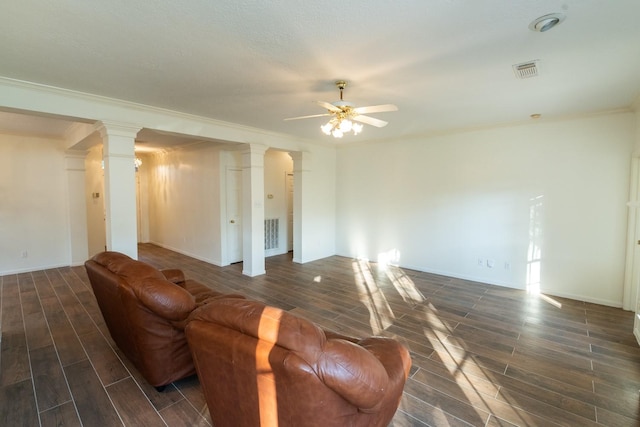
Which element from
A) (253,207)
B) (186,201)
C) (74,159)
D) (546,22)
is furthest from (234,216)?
(546,22)

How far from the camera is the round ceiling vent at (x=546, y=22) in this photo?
5.92 ft

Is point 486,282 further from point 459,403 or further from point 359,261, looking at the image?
point 459,403

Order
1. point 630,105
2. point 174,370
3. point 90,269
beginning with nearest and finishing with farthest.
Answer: point 174,370, point 90,269, point 630,105

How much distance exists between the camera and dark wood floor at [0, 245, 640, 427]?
2.01 m

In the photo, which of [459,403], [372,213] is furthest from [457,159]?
[459,403]

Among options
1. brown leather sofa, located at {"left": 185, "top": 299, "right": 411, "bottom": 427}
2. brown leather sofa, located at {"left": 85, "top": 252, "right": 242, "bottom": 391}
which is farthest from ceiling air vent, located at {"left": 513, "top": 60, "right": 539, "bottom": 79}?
brown leather sofa, located at {"left": 85, "top": 252, "right": 242, "bottom": 391}

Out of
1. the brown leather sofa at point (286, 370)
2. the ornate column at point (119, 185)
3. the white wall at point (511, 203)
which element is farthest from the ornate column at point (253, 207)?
the brown leather sofa at point (286, 370)

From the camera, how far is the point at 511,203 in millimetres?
4602

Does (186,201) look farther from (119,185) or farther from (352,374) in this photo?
(352,374)

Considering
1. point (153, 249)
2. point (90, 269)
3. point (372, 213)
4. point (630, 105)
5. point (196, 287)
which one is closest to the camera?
point (90, 269)

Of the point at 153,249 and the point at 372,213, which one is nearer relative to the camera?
the point at 372,213

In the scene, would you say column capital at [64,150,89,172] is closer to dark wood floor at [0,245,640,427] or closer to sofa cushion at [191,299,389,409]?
dark wood floor at [0,245,640,427]

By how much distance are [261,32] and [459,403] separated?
3011mm

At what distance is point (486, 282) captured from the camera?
4875 mm
